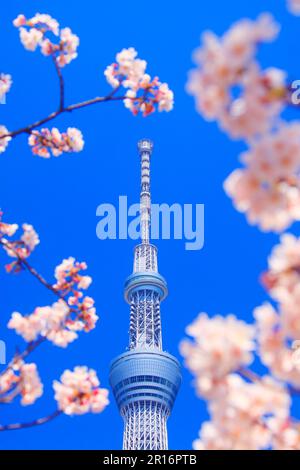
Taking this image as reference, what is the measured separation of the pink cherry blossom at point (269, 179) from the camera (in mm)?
1628

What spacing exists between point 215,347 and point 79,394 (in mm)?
1951

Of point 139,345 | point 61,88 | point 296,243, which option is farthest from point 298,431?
point 139,345

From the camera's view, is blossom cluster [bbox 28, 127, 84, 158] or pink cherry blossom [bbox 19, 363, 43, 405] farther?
blossom cluster [bbox 28, 127, 84, 158]

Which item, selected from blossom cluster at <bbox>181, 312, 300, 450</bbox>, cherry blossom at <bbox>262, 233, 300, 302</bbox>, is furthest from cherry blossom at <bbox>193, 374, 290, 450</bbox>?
cherry blossom at <bbox>262, 233, 300, 302</bbox>

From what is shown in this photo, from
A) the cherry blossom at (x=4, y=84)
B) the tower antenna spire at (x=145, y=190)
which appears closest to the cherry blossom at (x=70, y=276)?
the cherry blossom at (x=4, y=84)

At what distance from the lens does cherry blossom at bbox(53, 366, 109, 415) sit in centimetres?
341

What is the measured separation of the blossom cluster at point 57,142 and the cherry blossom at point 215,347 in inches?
114

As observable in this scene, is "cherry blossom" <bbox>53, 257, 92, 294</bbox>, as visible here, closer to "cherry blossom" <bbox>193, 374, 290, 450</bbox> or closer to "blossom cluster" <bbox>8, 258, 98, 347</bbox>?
"blossom cluster" <bbox>8, 258, 98, 347</bbox>

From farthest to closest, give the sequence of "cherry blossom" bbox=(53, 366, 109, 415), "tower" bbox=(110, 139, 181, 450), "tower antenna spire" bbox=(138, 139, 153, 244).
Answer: "tower antenna spire" bbox=(138, 139, 153, 244) < "tower" bbox=(110, 139, 181, 450) < "cherry blossom" bbox=(53, 366, 109, 415)

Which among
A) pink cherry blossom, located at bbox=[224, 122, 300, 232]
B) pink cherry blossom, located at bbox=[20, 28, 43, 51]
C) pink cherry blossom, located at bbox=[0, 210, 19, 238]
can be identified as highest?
pink cherry blossom, located at bbox=[20, 28, 43, 51]

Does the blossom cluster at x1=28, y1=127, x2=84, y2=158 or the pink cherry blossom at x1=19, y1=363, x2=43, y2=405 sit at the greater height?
the blossom cluster at x1=28, y1=127, x2=84, y2=158

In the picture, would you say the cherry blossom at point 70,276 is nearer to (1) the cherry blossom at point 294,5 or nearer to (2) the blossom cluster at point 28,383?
(2) the blossom cluster at point 28,383

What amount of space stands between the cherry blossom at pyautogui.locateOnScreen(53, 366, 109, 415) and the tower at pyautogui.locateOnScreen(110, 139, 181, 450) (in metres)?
45.6
